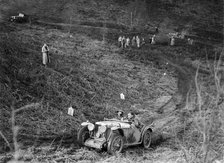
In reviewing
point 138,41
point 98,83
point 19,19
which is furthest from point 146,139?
point 19,19

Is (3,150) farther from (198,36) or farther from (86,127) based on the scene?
(198,36)

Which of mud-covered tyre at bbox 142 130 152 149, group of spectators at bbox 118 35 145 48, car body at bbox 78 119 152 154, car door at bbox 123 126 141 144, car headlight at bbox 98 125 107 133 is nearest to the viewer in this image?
car body at bbox 78 119 152 154

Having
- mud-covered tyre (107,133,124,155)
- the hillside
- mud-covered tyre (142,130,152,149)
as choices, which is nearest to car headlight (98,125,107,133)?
mud-covered tyre (107,133,124,155)

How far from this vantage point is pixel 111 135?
36.8 ft

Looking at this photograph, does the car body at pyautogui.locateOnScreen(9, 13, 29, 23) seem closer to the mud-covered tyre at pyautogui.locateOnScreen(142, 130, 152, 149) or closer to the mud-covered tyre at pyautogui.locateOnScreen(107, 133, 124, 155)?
the mud-covered tyre at pyautogui.locateOnScreen(142, 130, 152, 149)

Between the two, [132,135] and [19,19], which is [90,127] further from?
[19,19]

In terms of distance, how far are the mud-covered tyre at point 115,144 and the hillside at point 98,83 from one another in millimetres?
290

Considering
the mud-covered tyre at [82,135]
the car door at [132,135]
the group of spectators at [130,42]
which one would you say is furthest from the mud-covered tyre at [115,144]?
the group of spectators at [130,42]

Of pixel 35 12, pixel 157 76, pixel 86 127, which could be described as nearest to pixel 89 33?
pixel 35 12

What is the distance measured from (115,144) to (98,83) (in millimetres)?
10563

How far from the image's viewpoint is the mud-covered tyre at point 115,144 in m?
11.0

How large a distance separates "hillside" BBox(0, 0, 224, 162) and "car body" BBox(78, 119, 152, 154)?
0.33 meters

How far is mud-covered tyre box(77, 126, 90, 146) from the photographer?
38.4 feet

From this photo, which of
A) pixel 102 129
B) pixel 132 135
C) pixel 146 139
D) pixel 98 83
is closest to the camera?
pixel 102 129
